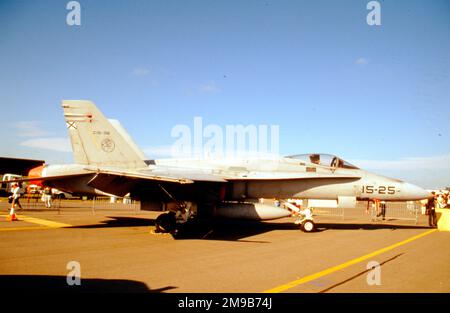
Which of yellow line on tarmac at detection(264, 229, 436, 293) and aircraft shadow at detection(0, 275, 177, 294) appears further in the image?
yellow line on tarmac at detection(264, 229, 436, 293)

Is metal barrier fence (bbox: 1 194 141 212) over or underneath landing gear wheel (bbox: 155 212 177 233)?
underneath

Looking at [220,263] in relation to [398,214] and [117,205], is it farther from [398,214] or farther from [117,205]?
[117,205]

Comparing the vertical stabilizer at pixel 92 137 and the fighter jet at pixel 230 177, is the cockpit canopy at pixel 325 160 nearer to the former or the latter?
the fighter jet at pixel 230 177

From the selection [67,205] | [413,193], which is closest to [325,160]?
[413,193]

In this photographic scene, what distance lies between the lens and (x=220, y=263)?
6.23m

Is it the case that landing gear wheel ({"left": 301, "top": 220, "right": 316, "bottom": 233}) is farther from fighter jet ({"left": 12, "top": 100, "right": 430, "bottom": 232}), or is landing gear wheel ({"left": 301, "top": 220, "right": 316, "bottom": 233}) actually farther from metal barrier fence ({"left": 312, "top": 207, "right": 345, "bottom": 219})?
metal barrier fence ({"left": 312, "top": 207, "right": 345, "bottom": 219})

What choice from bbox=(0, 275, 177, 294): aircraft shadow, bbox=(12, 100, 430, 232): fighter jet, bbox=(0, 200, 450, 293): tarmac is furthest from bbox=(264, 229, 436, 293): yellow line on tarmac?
bbox=(12, 100, 430, 232): fighter jet

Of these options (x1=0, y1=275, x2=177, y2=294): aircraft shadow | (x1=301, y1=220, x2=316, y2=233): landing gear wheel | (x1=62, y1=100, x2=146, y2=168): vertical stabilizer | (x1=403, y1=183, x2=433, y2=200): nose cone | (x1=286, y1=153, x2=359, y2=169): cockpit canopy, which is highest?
(x1=62, y1=100, x2=146, y2=168): vertical stabilizer

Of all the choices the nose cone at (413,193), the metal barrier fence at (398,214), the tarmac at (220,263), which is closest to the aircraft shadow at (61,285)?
the tarmac at (220,263)

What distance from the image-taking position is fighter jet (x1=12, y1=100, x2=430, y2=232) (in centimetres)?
1087

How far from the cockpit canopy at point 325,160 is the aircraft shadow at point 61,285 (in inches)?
323

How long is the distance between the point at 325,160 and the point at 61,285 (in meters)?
9.33
